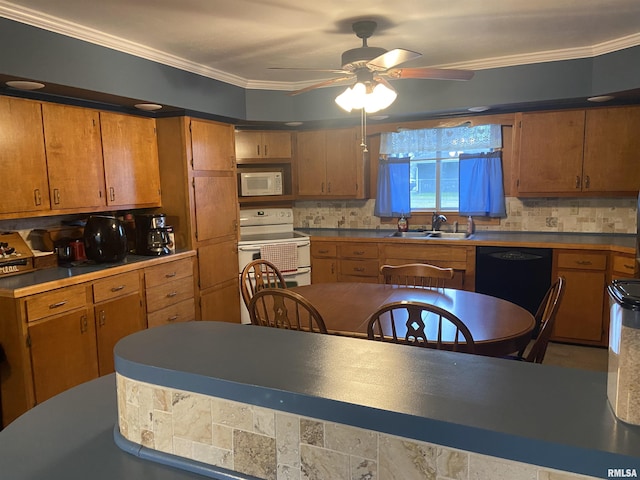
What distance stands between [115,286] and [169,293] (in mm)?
540

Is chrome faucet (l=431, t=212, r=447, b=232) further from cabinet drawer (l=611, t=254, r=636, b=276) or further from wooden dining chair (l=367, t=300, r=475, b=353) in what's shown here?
wooden dining chair (l=367, t=300, r=475, b=353)

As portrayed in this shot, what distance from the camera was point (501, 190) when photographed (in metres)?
4.38

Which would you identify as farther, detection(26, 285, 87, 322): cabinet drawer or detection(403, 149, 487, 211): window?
detection(403, 149, 487, 211): window

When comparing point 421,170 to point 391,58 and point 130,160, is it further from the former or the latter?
point 130,160

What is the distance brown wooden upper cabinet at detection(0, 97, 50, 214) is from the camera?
2654mm

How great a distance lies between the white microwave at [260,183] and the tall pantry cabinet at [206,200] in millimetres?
293

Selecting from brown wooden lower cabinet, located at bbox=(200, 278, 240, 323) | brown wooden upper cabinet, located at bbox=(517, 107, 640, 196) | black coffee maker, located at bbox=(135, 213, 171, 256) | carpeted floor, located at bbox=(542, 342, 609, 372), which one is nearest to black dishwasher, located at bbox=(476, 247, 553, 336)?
carpeted floor, located at bbox=(542, 342, 609, 372)

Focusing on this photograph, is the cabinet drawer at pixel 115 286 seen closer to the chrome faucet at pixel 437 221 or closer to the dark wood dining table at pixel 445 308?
the dark wood dining table at pixel 445 308

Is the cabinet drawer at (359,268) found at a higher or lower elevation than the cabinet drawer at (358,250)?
lower

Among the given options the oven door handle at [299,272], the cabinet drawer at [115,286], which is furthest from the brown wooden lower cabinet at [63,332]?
the oven door handle at [299,272]

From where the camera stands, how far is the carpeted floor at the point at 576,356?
3.45m

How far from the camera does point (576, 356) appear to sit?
364cm

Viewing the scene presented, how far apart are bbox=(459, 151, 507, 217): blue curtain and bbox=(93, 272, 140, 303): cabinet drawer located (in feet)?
10.2

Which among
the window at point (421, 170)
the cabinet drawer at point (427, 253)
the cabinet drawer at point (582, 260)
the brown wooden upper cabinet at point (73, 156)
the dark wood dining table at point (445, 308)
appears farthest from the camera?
the window at point (421, 170)
